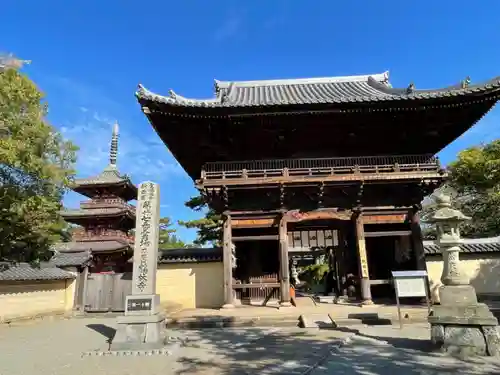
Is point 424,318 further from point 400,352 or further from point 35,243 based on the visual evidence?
point 35,243

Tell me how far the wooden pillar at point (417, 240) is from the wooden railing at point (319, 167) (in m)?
1.92

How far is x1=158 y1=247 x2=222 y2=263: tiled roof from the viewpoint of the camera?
14869mm

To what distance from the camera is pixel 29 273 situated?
A: 49.8 feet

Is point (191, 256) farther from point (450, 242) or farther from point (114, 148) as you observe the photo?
point (114, 148)

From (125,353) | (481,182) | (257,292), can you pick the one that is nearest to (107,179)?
(257,292)

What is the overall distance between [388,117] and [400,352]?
372 inches

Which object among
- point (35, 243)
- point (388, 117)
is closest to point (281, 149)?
point (388, 117)

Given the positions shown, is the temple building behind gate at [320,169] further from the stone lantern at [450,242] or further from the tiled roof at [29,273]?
the tiled roof at [29,273]

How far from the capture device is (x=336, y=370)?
5.39 meters

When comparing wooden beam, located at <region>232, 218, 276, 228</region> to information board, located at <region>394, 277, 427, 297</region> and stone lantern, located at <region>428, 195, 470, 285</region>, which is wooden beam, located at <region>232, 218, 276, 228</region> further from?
stone lantern, located at <region>428, 195, 470, 285</region>

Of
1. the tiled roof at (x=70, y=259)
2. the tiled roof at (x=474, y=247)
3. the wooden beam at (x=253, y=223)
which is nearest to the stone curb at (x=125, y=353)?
the wooden beam at (x=253, y=223)

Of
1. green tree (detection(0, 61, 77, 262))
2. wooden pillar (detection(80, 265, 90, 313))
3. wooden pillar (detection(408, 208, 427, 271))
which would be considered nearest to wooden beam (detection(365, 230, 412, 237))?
wooden pillar (detection(408, 208, 427, 271))

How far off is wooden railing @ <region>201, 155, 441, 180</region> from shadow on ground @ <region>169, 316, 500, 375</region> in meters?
6.40

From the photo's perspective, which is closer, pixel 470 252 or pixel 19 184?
pixel 19 184
